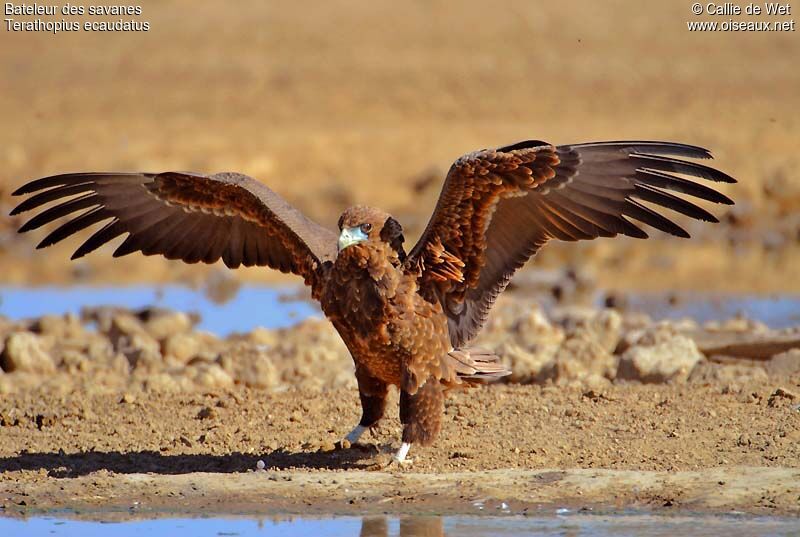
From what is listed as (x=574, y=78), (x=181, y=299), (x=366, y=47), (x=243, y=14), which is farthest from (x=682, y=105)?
(x=181, y=299)

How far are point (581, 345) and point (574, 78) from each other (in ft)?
62.0

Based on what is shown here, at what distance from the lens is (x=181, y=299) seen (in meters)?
16.9

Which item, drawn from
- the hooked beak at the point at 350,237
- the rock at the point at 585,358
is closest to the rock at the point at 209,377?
the rock at the point at 585,358

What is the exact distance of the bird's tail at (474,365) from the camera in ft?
27.0

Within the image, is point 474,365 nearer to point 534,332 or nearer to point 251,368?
point 251,368

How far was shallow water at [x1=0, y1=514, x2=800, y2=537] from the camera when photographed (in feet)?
22.2

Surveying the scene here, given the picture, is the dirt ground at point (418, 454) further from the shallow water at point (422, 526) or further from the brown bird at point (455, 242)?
the brown bird at point (455, 242)

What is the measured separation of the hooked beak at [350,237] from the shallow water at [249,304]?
22.5ft

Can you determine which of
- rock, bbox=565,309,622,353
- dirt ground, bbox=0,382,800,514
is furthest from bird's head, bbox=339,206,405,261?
rock, bbox=565,309,622,353

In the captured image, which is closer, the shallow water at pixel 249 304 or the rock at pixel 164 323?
the rock at pixel 164 323

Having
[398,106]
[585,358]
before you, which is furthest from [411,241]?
[585,358]

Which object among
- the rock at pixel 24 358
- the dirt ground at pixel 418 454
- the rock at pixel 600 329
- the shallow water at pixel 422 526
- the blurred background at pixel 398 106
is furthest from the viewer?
the blurred background at pixel 398 106

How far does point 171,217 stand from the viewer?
9031 millimetres

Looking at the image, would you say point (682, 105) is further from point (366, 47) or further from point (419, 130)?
point (366, 47)
